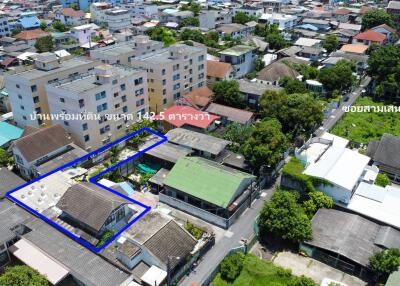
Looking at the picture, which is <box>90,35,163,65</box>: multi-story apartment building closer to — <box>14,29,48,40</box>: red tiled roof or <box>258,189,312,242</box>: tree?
<box>258,189,312,242</box>: tree

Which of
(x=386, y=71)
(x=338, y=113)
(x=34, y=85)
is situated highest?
(x=34, y=85)

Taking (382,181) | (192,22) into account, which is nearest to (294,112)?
(382,181)

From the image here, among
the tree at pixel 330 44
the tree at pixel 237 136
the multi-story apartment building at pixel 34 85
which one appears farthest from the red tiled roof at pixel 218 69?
the tree at pixel 330 44

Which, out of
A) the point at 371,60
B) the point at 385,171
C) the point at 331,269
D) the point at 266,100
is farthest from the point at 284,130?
the point at 371,60

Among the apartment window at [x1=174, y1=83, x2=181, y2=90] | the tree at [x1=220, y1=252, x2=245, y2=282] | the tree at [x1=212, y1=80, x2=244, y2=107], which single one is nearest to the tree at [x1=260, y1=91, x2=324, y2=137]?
the tree at [x1=212, y1=80, x2=244, y2=107]

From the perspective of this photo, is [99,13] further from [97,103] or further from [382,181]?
[382,181]

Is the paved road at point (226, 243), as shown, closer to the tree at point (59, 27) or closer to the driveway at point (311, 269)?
the driveway at point (311, 269)
